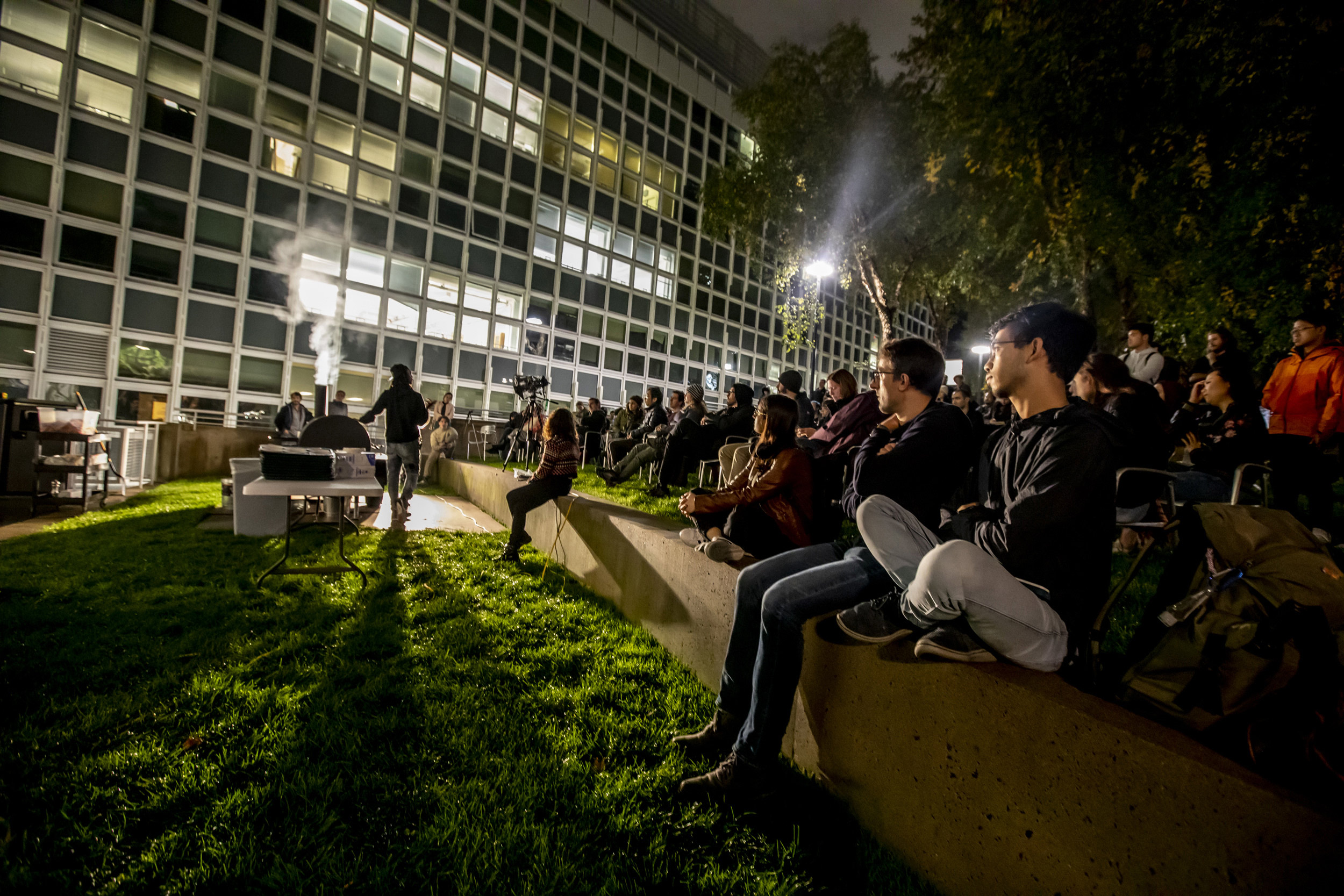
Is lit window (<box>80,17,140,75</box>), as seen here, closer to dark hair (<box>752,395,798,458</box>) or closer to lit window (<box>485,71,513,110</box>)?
lit window (<box>485,71,513,110</box>)

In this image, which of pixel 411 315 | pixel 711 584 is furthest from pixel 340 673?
pixel 411 315

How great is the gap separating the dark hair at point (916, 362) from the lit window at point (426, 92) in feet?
88.3

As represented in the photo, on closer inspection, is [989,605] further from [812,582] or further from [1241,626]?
[812,582]

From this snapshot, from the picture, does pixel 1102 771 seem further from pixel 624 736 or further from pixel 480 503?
pixel 480 503

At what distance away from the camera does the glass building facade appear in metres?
16.5

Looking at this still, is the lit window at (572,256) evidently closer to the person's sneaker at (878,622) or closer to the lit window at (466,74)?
the lit window at (466,74)

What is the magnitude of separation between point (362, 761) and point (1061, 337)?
126 inches

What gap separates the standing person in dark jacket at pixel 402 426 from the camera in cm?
779

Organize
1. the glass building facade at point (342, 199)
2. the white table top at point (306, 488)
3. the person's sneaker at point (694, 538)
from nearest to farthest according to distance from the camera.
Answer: the person's sneaker at point (694, 538)
the white table top at point (306, 488)
the glass building facade at point (342, 199)

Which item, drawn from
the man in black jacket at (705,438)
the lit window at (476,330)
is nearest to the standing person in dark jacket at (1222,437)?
the man in black jacket at (705,438)


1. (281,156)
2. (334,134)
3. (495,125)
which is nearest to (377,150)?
(334,134)

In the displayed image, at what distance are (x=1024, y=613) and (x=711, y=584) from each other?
5.73ft

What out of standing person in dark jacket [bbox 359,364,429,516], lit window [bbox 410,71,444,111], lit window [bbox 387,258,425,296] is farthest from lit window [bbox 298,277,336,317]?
standing person in dark jacket [bbox 359,364,429,516]

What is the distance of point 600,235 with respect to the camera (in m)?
28.8
